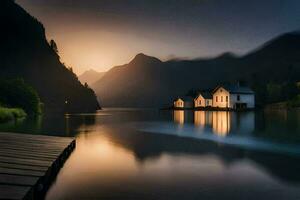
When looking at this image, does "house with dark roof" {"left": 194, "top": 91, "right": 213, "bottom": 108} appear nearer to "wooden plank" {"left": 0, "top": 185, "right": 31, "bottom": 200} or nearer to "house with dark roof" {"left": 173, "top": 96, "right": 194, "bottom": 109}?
"house with dark roof" {"left": 173, "top": 96, "right": 194, "bottom": 109}

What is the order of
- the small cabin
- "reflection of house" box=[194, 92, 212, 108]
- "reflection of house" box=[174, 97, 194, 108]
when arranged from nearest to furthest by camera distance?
"reflection of house" box=[194, 92, 212, 108]
"reflection of house" box=[174, 97, 194, 108]
the small cabin

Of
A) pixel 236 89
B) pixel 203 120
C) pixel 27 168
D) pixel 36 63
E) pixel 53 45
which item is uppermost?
pixel 53 45

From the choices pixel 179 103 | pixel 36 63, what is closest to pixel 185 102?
pixel 179 103

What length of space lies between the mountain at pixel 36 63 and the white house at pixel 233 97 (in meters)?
63.8

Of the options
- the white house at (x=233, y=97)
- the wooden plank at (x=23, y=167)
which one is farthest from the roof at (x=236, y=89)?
the wooden plank at (x=23, y=167)

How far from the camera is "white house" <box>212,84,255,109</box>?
113 m

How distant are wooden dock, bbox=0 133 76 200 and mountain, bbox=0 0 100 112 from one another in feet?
417

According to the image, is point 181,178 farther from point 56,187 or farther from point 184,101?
point 184,101

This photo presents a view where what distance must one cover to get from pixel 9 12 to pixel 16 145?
179678 millimetres

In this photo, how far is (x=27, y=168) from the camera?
518 inches

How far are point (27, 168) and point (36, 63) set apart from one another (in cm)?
15704

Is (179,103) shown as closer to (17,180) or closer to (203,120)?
(203,120)

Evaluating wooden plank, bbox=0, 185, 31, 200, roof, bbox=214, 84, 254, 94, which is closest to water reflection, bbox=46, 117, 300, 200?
wooden plank, bbox=0, 185, 31, 200

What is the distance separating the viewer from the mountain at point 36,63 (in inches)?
5906
